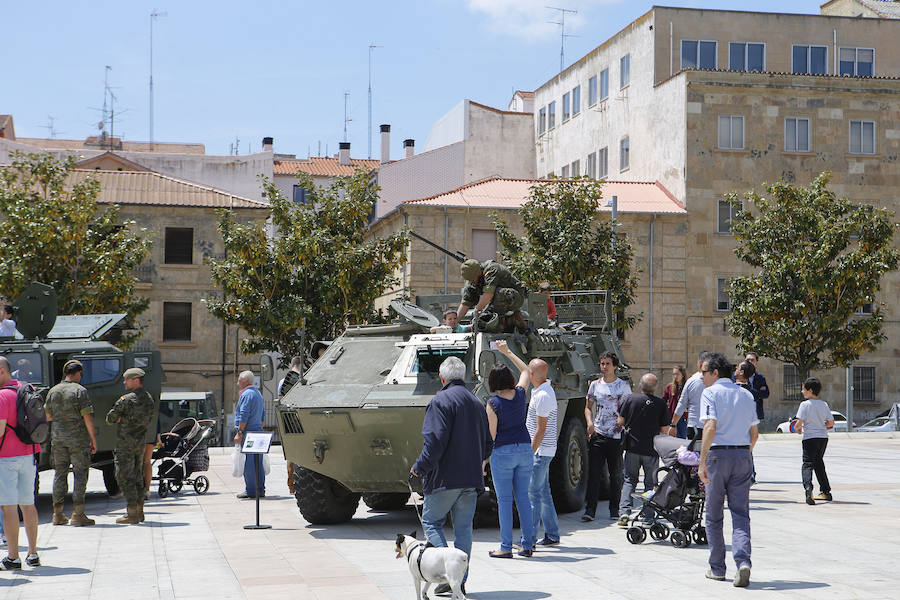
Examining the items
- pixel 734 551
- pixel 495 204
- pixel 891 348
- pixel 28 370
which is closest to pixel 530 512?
pixel 734 551

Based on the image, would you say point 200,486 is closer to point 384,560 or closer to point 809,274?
point 384,560

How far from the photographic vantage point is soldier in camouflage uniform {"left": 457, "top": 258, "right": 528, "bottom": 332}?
1309 centimetres

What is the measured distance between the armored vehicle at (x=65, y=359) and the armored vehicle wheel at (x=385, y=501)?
2.83m

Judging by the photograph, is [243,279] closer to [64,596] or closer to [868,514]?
[868,514]

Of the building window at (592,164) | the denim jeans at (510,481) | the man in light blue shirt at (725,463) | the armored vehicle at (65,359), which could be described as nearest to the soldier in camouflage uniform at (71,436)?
the armored vehicle at (65,359)

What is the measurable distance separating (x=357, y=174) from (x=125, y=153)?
86.8 feet

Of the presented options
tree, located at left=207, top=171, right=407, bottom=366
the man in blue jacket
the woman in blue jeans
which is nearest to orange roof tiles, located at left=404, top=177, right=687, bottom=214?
tree, located at left=207, top=171, right=407, bottom=366

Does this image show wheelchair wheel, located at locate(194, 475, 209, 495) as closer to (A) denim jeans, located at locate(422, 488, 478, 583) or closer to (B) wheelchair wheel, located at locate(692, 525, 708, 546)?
(B) wheelchair wheel, located at locate(692, 525, 708, 546)

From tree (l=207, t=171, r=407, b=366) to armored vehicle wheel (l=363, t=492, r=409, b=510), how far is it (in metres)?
15.0

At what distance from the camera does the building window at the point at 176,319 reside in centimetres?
4128

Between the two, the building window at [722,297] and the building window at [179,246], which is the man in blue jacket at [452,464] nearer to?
the building window at [179,246]

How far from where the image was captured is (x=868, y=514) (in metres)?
13.8

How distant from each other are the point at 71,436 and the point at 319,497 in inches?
116

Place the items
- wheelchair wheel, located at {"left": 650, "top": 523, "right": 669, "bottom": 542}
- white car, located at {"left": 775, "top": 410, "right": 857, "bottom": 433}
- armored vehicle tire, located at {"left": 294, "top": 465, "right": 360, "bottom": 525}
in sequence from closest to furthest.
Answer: wheelchair wheel, located at {"left": 650, "top": 523, "right": 669, "bottom": 542} → armored vehicle tire, located at {"left": 294, "top": 465, "right": 360, "bottom": 525} → white car, located at {"left": 775, "top": 410, "right": 857, "bottom": 433}
